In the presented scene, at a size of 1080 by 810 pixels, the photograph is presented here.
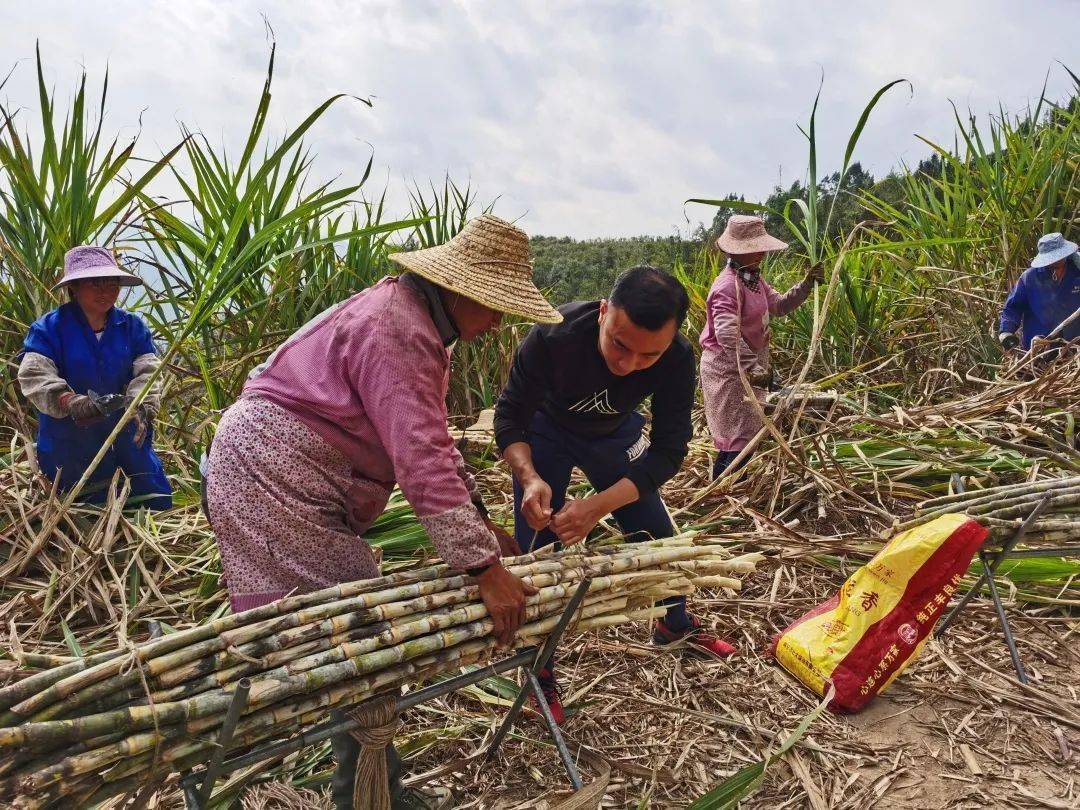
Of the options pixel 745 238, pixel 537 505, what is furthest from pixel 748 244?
pixel 537 505

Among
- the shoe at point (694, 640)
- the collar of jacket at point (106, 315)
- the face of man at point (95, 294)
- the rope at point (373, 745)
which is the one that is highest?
the face of man at point (95, 294)

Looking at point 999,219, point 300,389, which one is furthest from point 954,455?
point 300,389

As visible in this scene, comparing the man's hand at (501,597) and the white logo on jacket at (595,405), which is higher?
the white logo on jacket at (595,405)

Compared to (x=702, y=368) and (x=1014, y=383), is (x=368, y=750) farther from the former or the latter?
(x=1014, y=383)

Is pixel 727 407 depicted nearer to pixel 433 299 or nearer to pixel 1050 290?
pixel 1050 290

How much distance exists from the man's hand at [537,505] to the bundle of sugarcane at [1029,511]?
1.18 metres

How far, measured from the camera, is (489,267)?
1.61 metres

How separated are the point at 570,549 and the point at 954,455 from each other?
7.29 ft

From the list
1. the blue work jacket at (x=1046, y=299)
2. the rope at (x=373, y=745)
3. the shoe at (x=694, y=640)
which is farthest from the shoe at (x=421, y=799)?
the blue work jacket at (x=1046, y=299)

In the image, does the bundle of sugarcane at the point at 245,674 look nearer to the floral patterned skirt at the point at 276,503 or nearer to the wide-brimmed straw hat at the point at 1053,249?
the floral patterned skirt at the point at 276,503

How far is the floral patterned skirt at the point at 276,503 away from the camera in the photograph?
1.52 m

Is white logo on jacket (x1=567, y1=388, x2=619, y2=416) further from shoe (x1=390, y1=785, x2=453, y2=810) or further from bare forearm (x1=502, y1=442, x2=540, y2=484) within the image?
shoe (x1=390, y1=785, x2=453, y2=810)

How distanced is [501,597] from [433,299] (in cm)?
62

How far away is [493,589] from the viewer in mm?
1497
